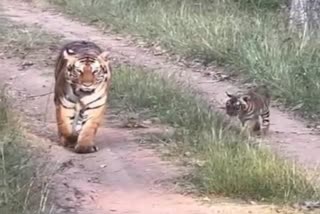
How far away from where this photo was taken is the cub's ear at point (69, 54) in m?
7.94

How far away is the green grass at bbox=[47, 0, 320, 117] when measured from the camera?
1055 cm

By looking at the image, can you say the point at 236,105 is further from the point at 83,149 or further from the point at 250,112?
the point at 83,149

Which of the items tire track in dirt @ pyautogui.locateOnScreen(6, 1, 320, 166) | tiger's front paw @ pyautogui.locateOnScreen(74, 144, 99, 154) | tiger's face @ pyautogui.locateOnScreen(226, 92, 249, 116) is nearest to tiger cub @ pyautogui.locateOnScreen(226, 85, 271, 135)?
tiger's face @ pyautogui.locateOnScreen(226, 92, 249, 116)

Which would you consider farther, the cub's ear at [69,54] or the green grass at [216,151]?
the cub's ear at [69,54]

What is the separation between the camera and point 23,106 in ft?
32.1

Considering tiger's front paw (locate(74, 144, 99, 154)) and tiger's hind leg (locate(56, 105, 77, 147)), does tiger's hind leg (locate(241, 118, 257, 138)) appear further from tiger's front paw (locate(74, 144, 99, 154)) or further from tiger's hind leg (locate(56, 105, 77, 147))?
tiger's hind leg (locate(56, 105, 77, 147))

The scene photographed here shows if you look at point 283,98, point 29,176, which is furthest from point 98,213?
point 283,98

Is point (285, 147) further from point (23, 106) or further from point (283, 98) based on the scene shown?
point (23, 106)

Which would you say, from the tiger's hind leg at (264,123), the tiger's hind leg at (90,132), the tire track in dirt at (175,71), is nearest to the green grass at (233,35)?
the tire track in dirt at (175,71)

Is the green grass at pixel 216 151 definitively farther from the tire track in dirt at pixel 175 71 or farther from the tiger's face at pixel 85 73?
the tiger's face at pixel 85 73

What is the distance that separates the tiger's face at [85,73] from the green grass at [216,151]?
816mm

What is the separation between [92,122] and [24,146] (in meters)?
0.65

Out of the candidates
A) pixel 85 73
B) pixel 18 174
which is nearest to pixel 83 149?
pixel 85 73

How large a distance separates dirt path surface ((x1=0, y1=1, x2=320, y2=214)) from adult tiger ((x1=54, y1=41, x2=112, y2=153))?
0.16m
